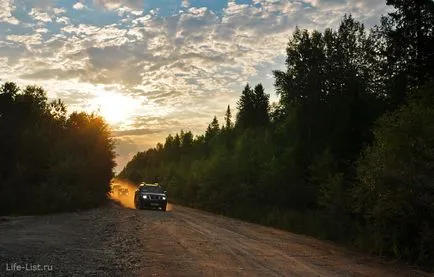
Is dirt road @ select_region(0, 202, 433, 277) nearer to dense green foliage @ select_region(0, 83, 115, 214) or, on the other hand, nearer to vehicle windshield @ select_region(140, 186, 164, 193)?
dense green foliage @ select_region(0, 83, 115, 214)

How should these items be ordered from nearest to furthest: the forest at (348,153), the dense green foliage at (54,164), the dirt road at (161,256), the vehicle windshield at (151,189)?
the dirt road at (161,256) < the forest at (348,153) < the dense green foliage at (54,164) < the vehicle windshield at (151,189)

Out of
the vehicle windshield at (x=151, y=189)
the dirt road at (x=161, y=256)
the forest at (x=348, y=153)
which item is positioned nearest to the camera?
the dirt road at (x=161, y=256)

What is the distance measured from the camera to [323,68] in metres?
52.5

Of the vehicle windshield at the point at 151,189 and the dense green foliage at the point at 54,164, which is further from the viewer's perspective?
the vehicle windshield at the point at 151,189

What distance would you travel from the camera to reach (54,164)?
38.9 m

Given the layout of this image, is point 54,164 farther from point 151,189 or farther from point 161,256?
point 161,256

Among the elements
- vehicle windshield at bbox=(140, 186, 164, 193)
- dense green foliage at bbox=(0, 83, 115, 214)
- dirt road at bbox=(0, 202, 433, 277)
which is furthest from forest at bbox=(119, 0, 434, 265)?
dense green foliage at bbox=(0, 83, 115, 214)

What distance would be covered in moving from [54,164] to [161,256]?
2800 centimetres

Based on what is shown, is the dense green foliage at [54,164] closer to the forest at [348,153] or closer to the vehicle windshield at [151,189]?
the vehicle windshield at [151,189]

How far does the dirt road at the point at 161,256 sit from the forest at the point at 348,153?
8.50 ft

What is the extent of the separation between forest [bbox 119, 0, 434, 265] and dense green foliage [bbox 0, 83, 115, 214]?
39.9ft

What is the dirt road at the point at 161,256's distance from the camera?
448 inches

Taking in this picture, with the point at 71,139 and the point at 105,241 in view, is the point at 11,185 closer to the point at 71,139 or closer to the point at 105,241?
the point at 71,139

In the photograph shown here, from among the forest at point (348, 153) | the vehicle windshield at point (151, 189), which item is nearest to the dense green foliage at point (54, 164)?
the vehicle windshield at point (151, 189)
